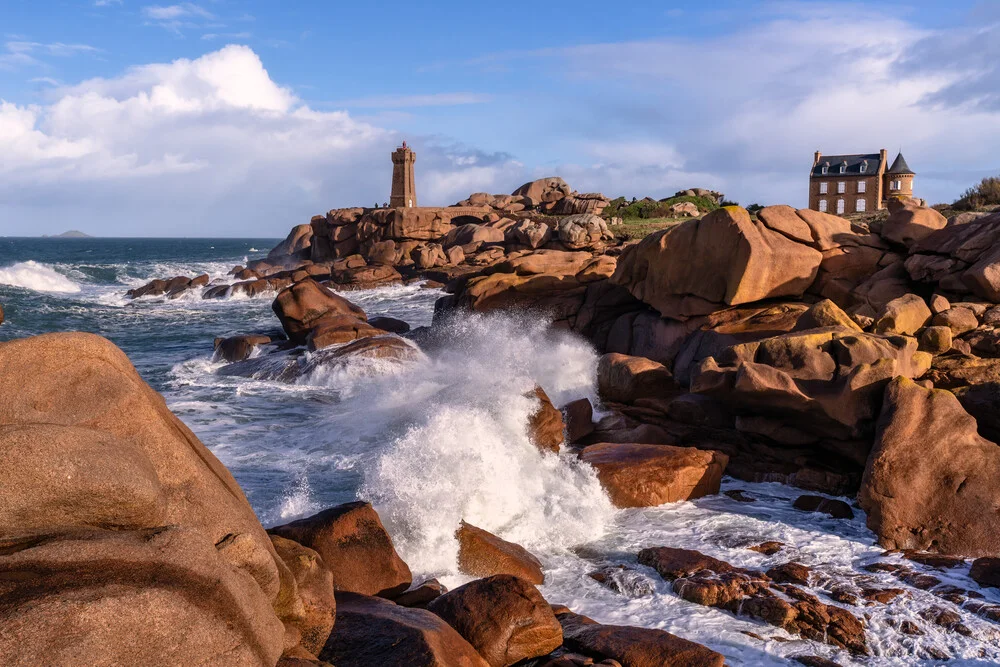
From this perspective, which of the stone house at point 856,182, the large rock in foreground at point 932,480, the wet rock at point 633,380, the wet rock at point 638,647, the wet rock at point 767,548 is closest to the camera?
the wet rock at point 638,647

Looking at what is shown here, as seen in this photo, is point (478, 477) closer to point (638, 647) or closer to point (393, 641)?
point (638, 647)

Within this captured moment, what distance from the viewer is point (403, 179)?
215 feet

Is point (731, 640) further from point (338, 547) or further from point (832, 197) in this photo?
point (832, 197)

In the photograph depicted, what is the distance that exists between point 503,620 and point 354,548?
170 centimetres

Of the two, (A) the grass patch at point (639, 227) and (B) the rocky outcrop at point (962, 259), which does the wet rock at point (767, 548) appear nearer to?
(B) the rocky outcrop at point (962, 259)

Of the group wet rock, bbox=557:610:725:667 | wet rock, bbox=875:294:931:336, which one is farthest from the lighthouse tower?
wet rock, bbox=557:610:725:667

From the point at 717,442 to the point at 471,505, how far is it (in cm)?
478

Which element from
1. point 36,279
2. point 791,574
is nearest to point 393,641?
point 791,574

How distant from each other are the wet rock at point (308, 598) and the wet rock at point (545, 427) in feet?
22.8

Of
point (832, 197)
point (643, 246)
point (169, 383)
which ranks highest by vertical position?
point (832, 197)

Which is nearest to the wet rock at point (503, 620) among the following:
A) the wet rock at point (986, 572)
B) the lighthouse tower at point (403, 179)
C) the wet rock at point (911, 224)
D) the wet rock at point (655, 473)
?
the wet rock at point (655, 473)

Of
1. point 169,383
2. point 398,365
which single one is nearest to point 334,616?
point 398,365

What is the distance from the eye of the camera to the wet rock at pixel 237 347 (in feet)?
78.7

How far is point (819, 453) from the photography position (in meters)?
12.1
